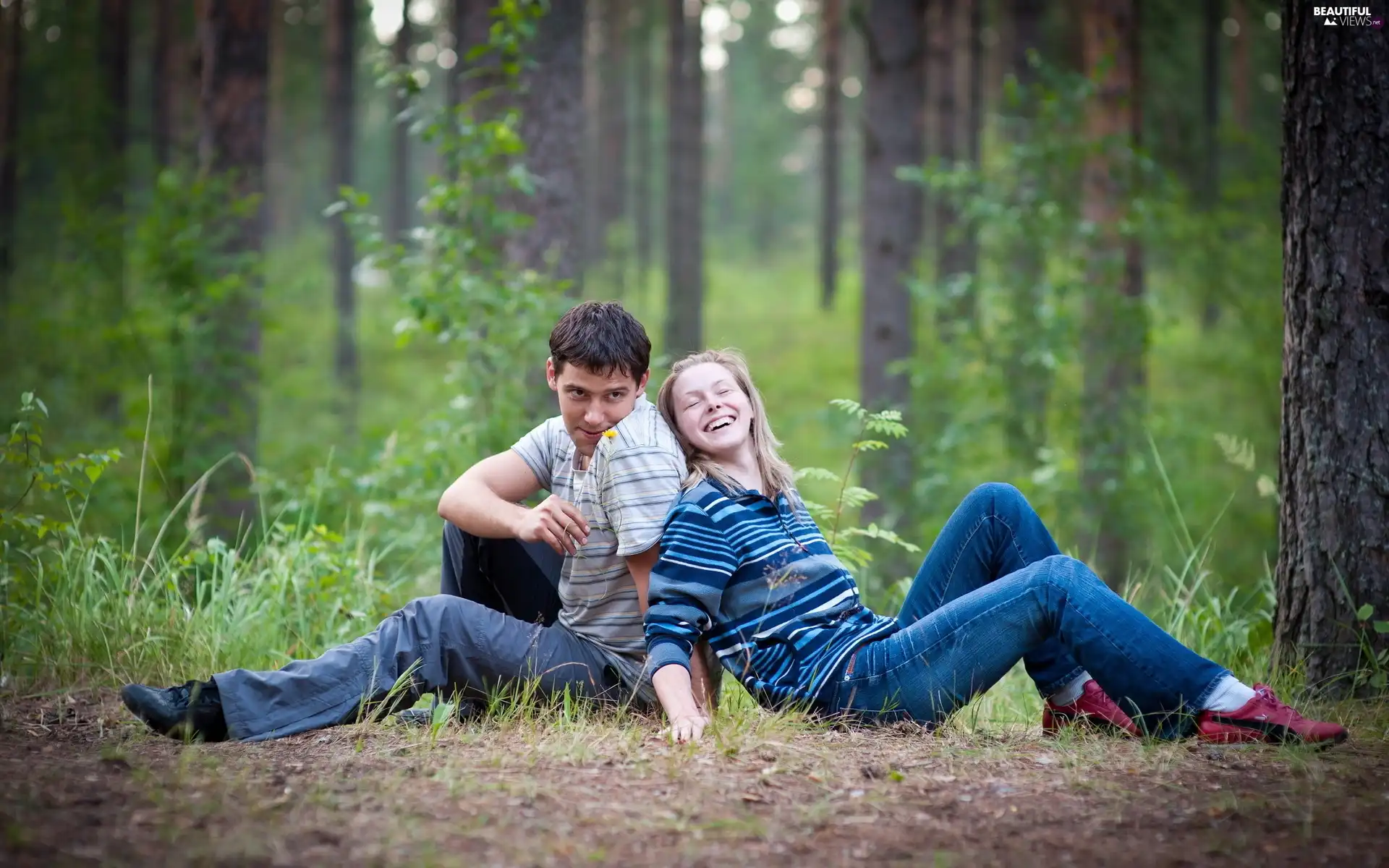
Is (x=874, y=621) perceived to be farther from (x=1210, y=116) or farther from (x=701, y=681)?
(x=1210, y=116)

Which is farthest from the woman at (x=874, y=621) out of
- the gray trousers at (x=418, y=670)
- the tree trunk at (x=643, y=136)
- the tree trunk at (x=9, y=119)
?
the tree trunk at (x=643, y=136)

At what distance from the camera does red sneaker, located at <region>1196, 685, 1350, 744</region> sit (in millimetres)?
2896

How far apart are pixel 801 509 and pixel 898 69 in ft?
21.5

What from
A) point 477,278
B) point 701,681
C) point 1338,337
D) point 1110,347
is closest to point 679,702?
point 701,681

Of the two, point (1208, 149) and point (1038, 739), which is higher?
point (1208, 149)

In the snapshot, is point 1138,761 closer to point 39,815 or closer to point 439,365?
point 39,815

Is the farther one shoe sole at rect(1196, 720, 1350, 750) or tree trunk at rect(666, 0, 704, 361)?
tree trunk at rect(666, 0, 704, 361)

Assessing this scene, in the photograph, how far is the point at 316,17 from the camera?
22.0 metres

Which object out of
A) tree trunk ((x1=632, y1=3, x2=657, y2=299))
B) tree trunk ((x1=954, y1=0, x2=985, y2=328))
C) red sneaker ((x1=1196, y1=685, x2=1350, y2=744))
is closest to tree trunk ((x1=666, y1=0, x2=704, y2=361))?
tree trunk ((x1=954, y1=0, x2=985, y2=328))

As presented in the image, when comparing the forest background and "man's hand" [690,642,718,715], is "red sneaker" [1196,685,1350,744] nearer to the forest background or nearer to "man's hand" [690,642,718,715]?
the forest background

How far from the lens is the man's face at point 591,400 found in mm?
3105

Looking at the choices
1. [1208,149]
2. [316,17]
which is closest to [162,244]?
[1208,149]

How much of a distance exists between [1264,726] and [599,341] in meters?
2.16

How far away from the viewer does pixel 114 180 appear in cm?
1081
